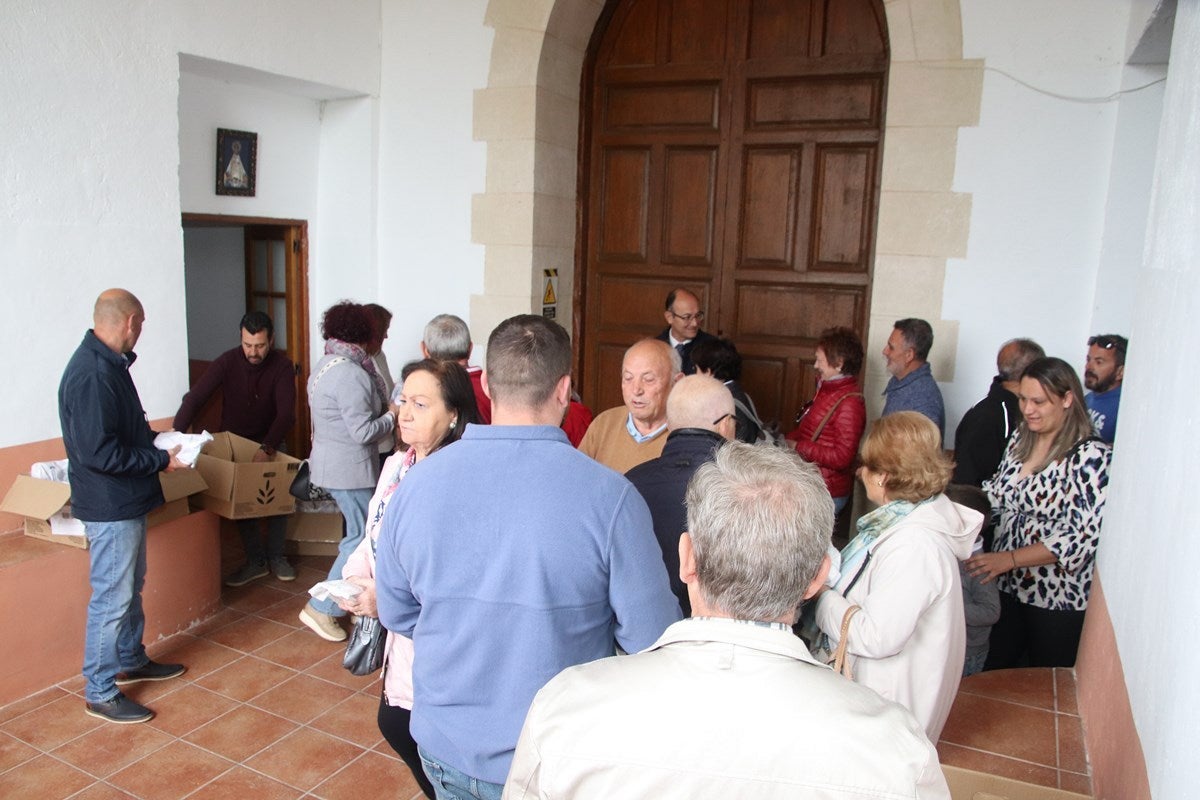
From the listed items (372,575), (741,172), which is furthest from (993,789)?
(741,172)

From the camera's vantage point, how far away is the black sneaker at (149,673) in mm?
4059

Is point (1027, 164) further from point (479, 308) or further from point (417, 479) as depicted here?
point (417, 479)

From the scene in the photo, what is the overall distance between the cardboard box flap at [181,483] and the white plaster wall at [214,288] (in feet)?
7.07

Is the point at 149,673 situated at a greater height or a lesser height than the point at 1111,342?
lesser

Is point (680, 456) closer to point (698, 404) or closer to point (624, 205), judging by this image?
point (698, 404)

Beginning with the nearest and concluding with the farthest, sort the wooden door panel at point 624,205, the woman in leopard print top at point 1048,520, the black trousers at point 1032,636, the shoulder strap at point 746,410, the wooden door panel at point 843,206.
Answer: the woman in leopard print top at point 1048,520
the black trousers at point 1032,636
the shoulder strap at point 746,410
the wooden door panel at point 843,206
the wooden door panel at point 624,205

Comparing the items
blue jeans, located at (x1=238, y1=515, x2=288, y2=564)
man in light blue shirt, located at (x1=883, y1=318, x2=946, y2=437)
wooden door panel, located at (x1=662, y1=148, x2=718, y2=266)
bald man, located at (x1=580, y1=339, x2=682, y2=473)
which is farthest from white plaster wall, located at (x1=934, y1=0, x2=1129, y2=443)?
blue jeans, located at (x1=238, y1=515, x2=288, y2=564)

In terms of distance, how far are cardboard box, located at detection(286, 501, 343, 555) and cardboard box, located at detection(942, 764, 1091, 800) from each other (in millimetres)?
4062

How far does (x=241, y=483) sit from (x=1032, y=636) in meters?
3.60

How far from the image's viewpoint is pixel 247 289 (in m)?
6.42

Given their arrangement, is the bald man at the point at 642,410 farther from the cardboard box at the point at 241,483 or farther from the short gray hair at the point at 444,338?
the cardboard box at the point at 241,483

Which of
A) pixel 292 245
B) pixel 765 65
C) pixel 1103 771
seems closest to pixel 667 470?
pixel 1103 771

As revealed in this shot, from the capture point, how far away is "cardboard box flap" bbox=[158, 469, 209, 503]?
14.2 ft

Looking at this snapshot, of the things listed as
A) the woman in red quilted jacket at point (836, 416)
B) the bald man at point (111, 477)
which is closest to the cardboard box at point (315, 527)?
the bald man at point (111, 477)
